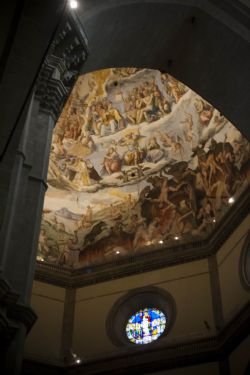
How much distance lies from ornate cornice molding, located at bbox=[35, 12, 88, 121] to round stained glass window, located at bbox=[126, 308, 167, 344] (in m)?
9.33

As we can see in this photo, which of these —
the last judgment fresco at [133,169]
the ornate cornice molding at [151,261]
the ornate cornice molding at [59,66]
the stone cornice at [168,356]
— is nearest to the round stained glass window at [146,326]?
the stone cornice at [168,356]

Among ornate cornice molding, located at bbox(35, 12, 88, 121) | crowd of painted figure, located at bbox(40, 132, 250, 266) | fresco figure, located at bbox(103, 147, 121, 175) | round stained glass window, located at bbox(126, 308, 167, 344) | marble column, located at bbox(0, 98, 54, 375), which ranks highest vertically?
fresco figure, located at bbox(103, 147, 121, 175)

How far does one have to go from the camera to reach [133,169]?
2084cm

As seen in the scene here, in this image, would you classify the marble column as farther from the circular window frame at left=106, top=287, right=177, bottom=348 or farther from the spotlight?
the circular window frame at left=106, top=287, right=177, bottom=348

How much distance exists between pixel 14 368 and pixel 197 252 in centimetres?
1176

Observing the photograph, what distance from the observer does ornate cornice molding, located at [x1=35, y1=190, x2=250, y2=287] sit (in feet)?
54.6

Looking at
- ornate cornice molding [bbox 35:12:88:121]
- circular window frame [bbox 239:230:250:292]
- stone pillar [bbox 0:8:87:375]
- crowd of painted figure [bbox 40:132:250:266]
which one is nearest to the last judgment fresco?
crowd of painted figure [bbox 40:132:250:266]

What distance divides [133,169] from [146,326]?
6.18 metres

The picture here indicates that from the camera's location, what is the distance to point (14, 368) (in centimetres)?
636

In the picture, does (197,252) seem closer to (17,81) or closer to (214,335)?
(214,335)

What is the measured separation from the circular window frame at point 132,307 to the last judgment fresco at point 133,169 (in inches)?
65.0

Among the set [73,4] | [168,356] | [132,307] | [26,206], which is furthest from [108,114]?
[26,206]

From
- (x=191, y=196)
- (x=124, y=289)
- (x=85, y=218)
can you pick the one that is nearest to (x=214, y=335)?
(x=124, y=289)

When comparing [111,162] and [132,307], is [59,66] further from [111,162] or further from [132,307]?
[111,162]
